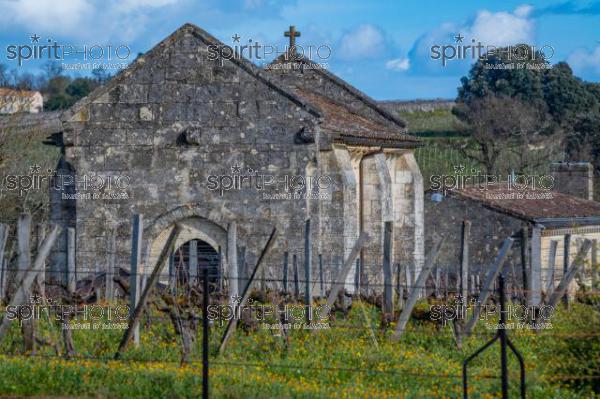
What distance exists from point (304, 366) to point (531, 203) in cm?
2097

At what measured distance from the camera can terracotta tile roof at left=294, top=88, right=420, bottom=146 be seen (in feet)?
85.0

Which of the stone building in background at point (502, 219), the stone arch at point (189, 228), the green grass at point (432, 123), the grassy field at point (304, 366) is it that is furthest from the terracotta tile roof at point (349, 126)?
the green grass at point (432, 123)

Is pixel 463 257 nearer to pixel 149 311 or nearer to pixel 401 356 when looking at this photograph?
pixel 401 356

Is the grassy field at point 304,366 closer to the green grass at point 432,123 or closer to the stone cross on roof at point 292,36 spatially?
the stone cross on roof at point 292,36

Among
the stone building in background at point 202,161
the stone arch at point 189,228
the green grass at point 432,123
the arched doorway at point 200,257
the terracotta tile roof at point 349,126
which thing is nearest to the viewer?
the arched doorway at point 200,257

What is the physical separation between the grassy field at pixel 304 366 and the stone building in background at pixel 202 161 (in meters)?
6.75

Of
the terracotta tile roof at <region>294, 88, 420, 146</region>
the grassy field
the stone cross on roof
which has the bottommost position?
the grassy field

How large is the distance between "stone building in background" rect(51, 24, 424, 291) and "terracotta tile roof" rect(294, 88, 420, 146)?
0.42 m

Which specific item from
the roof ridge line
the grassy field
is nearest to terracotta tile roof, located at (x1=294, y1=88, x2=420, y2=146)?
the roof ridge line

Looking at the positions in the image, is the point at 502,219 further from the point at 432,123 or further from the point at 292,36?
the point at 432,123

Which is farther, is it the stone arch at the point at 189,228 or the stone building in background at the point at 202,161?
the stone arch at the point at 189,228

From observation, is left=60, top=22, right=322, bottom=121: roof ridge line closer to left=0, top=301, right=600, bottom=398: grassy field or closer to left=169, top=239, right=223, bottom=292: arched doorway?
left=169, top=239, right=223, bottom=292: arched doorway

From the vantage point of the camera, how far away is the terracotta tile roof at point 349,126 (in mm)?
25922

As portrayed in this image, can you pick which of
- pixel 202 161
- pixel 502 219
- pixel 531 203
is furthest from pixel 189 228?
pixel 531 203
